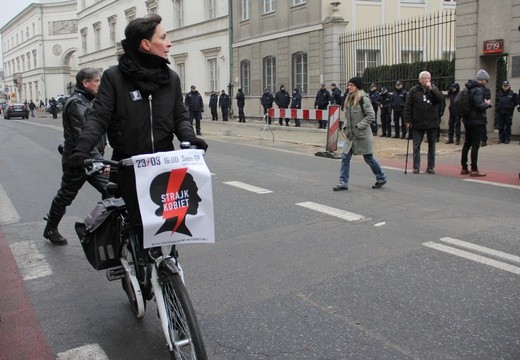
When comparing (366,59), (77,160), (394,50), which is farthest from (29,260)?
(366,59)

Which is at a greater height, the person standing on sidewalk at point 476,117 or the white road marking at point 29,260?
the person standing on sidewalk at point 476,117

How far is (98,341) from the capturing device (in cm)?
393

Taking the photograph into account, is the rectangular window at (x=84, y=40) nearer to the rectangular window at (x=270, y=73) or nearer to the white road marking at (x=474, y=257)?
the rectangular window at (x=270, y=73)

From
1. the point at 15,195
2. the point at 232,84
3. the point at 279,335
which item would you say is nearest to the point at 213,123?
the point at 232,84

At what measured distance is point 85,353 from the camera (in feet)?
12.3

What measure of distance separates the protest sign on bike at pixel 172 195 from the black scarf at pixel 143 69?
2.08ft

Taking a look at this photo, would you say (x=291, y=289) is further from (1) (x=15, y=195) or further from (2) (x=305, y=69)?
(2) (x=305, y=69)

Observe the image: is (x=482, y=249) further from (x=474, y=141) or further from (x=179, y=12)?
(x=179, y=12)

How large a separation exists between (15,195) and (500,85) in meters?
13.8

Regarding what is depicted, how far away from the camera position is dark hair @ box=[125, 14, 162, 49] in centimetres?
359

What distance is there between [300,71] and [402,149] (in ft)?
40.7

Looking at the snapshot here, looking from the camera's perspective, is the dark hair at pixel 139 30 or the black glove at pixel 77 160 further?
the dark hair at pixel 139 30

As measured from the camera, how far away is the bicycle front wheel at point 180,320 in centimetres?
297

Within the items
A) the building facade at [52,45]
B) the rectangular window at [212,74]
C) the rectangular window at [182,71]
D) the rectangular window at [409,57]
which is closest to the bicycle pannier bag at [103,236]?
the rectangular window at [409,57]
